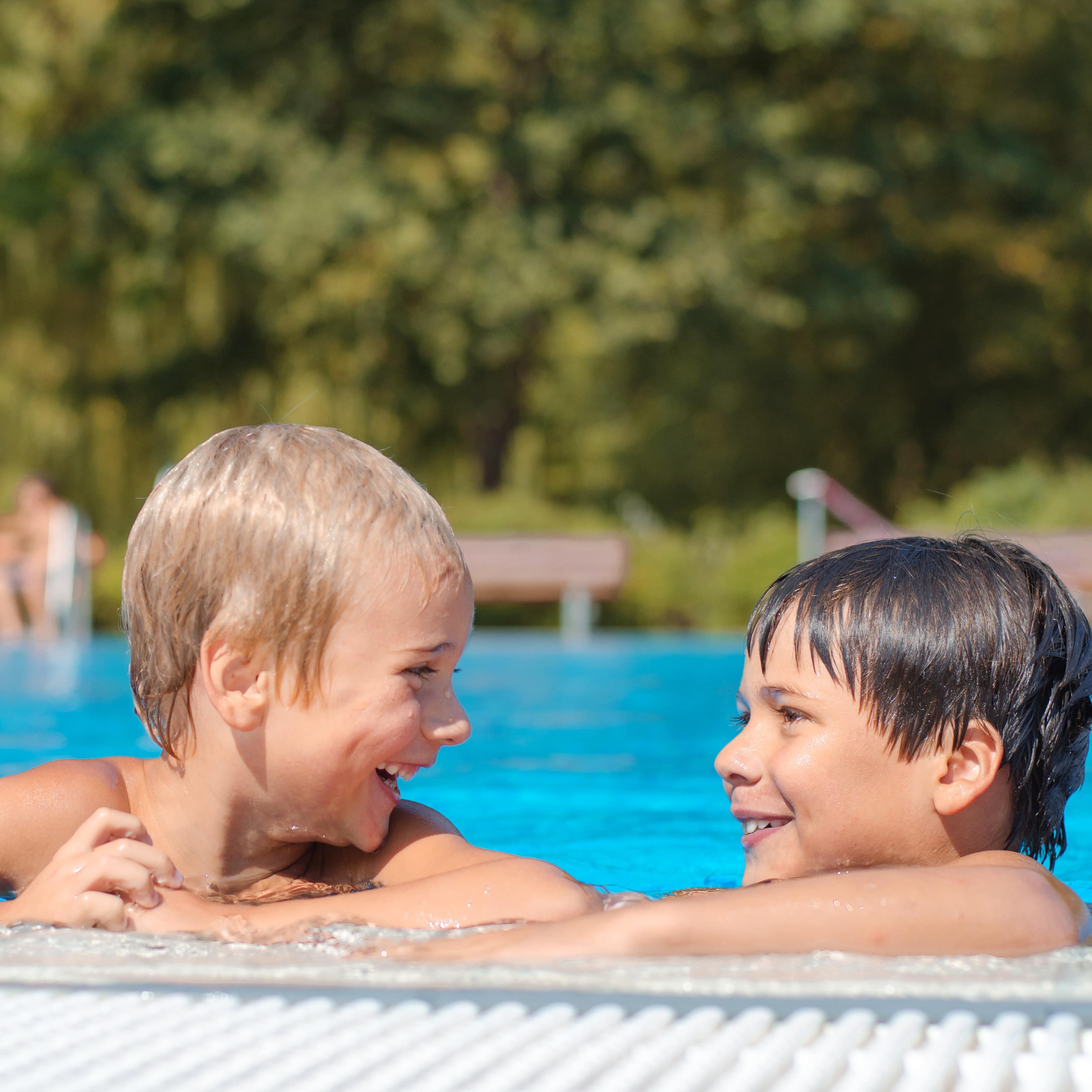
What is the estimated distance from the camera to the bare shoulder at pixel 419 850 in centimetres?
227

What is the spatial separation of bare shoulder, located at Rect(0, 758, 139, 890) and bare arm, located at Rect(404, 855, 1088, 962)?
738 millimetres

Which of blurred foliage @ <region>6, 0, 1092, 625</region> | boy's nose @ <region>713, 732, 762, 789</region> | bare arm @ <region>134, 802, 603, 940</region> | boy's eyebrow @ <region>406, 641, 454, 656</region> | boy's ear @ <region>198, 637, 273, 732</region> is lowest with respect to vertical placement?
bare arm @ <region>134, 802, 603, 940</region>

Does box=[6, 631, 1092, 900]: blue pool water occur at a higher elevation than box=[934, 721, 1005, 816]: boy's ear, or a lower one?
lower

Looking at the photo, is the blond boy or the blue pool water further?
the blue pool water

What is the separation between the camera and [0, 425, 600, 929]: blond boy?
2049 mm

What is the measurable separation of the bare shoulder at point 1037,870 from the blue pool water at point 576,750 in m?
1.30

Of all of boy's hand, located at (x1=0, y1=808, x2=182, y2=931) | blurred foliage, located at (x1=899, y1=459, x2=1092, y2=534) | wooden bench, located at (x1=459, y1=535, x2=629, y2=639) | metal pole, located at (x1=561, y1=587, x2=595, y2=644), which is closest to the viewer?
boy's hand, located at (x1=0, y1=808, x2=182, y2=931)

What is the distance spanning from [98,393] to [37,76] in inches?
184

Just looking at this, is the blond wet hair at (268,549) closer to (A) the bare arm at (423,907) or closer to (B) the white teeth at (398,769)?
(B) the white teeth at (398,769)

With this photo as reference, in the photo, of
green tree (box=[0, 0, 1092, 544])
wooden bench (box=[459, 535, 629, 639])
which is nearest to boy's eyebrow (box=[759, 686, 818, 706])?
wooden bench (box=[459, 535, 629, 639])

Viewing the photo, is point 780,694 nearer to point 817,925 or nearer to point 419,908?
point 817,925

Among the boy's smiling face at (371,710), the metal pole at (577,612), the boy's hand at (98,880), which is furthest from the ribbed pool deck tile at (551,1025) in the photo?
the metal pole at (577,612)

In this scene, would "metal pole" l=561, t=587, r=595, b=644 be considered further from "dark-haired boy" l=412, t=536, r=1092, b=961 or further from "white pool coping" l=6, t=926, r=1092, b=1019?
"white pool coping" l=6, t=926, r=1092, b=1019

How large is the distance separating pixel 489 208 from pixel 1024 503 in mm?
9159
